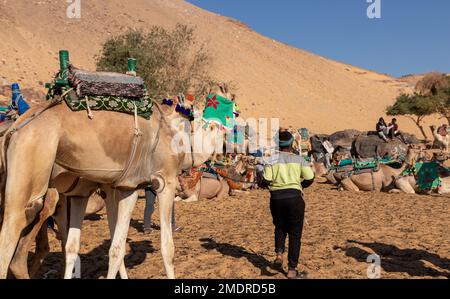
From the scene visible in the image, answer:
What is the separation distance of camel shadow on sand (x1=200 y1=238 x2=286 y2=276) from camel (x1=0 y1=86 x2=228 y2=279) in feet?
5.68

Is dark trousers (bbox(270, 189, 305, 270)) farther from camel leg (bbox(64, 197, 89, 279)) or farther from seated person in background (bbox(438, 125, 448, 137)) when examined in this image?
seated person in background (bbox(438, 125, 448, 137))

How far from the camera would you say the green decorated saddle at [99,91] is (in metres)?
4.50

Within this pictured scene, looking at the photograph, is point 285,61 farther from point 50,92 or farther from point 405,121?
point 50,92

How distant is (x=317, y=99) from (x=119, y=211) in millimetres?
59058

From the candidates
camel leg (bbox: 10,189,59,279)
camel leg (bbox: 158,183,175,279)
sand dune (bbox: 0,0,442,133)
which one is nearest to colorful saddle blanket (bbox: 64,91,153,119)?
camel leg (bbox: 158,183,175,279)

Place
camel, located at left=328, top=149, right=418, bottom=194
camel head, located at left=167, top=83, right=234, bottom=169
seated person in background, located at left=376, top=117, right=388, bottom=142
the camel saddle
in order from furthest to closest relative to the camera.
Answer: seated person in background, located at left=376, top=117, right=388, bottom=142 → camel, located at left=328, top=149, right=418, bottom=194 → camel head, located at left=167, top=83, right=234, bottom=169 → the camel saddle

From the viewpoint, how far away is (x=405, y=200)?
1253cm

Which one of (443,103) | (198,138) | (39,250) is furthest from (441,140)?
(443,103)

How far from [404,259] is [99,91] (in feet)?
16.2

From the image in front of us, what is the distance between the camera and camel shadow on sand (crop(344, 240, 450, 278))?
6.31 metres

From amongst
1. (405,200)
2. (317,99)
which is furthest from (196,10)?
(405,200)

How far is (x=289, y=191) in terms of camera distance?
588 centimetres

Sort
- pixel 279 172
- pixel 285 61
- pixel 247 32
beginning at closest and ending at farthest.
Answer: pixel 279 172, pixel 285 61, pixel 247 32

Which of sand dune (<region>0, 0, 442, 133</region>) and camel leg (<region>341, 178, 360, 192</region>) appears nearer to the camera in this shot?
camel leg (<region>341, 178, 360, 192</region>)
